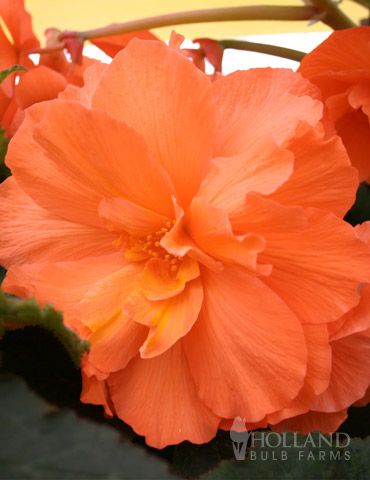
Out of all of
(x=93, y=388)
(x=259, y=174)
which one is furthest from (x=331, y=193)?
(x=93, y=388)

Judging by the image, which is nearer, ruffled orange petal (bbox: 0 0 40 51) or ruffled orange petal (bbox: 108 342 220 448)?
ruffled orange petal (bbox: 108 342 220 448)

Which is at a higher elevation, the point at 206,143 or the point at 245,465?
the point at 206,143

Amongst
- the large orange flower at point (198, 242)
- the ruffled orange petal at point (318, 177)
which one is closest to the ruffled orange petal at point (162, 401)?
the large orange flower at point (198, 242)

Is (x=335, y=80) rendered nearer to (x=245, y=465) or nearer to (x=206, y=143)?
(x=206, y=143)

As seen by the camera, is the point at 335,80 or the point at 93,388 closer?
the point at 93,388

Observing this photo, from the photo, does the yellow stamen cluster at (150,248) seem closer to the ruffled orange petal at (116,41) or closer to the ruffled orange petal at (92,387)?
the ruffled orange petal at (92,387)

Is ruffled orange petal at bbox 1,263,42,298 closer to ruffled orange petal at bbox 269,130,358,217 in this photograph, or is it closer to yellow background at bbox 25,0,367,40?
ruffled orange petal at bbox 269,130,358,217

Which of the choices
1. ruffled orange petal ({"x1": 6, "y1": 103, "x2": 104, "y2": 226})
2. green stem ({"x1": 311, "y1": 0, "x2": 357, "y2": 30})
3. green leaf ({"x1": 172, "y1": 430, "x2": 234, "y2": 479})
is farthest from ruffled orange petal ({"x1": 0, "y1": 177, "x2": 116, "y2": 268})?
green stem ({"x1": 311, "y1": 0, "x2": 357, "y2": 30})
